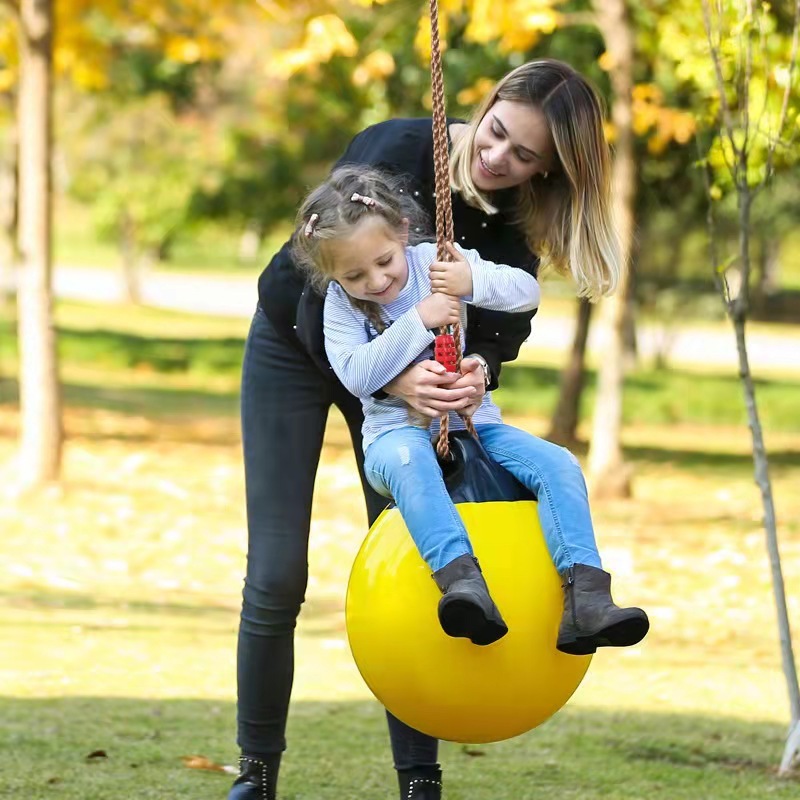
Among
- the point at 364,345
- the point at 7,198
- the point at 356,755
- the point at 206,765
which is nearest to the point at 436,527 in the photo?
the point at 364,345

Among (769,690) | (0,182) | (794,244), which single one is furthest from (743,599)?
(794,244)

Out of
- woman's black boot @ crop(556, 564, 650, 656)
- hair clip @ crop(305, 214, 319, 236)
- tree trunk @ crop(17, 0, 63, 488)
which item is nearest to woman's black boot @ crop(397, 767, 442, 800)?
woman's black boot @ crop(556, 564, 650, 656)

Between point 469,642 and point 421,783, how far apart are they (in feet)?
3.06

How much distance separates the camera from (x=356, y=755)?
5258 mm

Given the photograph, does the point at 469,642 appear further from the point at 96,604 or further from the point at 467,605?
the point at 96,604

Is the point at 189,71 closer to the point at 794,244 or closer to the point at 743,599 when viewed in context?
the point at 743,599

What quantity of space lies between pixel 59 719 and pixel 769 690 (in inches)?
125

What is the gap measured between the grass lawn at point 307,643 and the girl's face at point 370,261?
187cm

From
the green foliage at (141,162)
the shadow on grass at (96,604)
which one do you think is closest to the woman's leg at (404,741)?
the shadow on grass at (96,604)

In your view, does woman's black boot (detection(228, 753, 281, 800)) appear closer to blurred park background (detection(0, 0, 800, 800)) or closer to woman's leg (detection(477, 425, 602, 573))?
blurred park background (detection(0, 0, 800, 800))

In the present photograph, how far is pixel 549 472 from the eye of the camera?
3.44m

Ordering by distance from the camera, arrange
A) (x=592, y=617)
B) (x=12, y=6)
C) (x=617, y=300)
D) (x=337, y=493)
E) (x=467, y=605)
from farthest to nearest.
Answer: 1. (x=337, y=493)
2. (x=617, y=300)
3. (x=12, y=6)
4. (x=592, y=617)
5. (x=467, y=605)

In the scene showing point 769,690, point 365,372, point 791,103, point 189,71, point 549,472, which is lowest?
point 769,690

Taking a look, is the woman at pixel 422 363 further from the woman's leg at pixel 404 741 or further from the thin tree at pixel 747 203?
the thin tree at pixel 747 203
